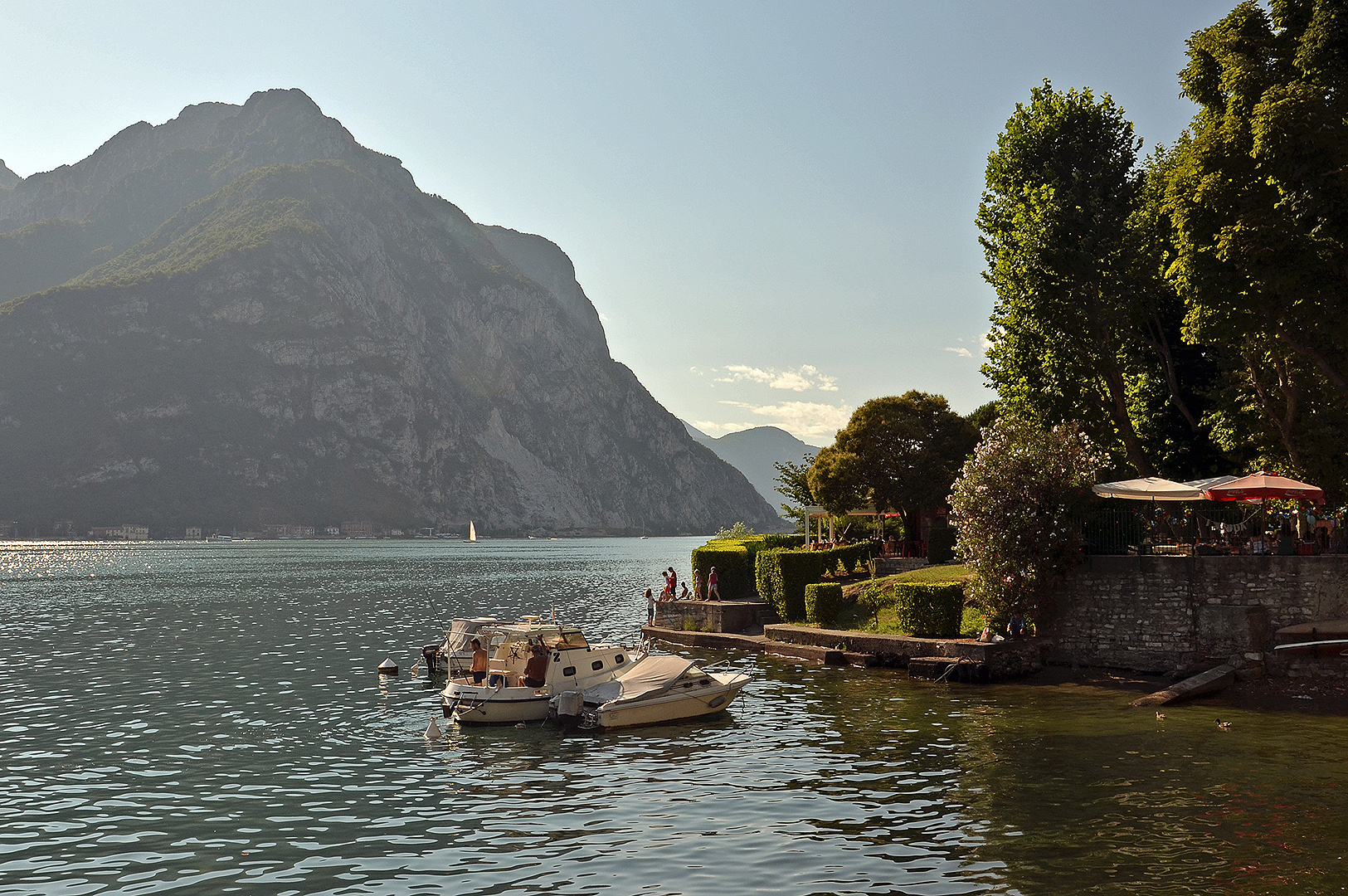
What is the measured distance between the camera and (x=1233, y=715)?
27516 mm

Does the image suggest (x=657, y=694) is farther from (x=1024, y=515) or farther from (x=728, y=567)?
(x=728, y=567)

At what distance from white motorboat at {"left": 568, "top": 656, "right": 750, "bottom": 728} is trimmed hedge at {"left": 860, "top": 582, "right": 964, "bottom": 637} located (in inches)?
417

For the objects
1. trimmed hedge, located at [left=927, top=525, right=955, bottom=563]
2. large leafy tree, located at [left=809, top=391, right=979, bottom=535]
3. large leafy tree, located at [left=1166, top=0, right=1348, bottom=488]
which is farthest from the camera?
large leafy tree, located at [left=809, top=391, right=979, bottom=535]

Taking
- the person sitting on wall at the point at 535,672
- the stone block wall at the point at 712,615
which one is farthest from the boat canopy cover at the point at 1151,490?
the person sitting on wall at the point at 535,672

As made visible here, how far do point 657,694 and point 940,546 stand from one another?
2804 centimetres

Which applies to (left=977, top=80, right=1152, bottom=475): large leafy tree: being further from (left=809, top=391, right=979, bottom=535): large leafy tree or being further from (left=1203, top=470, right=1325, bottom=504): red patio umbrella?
(left=809, top=391, right=979, bottom=535): large leafy tree

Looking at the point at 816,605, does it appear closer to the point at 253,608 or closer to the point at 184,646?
the point at 184,646

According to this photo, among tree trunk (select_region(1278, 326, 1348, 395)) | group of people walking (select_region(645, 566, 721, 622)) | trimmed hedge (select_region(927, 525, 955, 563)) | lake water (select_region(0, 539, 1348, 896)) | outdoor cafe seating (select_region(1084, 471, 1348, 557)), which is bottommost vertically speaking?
lake water (select_region(0, 539, 1348, 896))

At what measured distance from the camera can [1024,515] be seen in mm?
35875

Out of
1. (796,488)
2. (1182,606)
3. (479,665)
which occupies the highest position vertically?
(796,488)

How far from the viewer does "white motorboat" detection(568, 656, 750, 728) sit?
92.3 ft

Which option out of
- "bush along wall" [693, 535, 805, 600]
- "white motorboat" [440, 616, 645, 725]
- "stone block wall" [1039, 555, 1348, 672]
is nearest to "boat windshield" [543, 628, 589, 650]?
"white motorboat" [440, 616, 645, 725]

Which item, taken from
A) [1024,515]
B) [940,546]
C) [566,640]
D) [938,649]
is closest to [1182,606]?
[1024,515]

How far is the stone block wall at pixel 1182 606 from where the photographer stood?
31.5 metres
